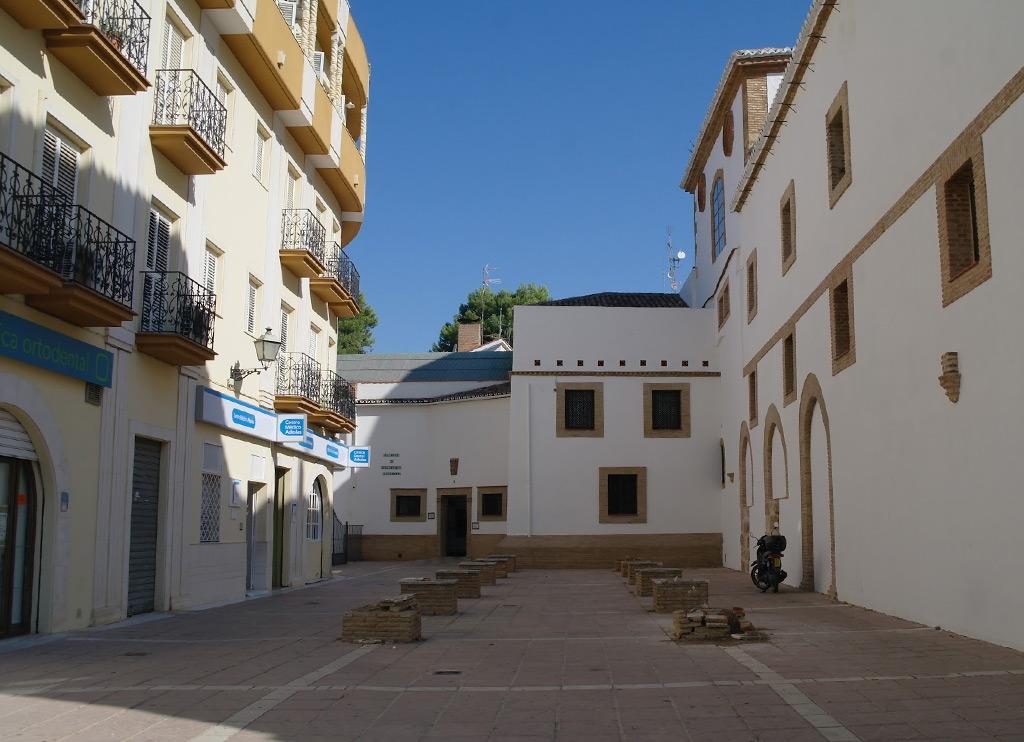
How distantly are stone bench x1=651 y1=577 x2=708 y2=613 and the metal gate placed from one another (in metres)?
7.57

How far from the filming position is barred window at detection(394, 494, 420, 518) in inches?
1478

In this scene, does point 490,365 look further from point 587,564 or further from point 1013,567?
point 1013,567

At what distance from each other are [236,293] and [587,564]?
1705 centimetres

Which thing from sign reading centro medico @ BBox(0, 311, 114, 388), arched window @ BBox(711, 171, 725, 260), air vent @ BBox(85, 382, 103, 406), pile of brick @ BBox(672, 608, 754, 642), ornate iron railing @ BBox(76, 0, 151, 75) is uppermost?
arched window @ BBox(711, 171, 725, 260)

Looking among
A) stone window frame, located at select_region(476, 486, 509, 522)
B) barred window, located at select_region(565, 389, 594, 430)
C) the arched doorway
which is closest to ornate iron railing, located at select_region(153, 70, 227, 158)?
the arched doorway

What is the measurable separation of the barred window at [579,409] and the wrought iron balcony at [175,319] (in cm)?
1833

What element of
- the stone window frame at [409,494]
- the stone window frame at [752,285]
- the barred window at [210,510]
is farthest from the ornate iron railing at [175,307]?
the stone window frame at [409,494]

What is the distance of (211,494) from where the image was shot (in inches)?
664

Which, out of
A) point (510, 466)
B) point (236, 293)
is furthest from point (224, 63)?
point (510, 466)

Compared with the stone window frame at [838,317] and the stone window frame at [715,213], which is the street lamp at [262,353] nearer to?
the stone window frame at [838,317]

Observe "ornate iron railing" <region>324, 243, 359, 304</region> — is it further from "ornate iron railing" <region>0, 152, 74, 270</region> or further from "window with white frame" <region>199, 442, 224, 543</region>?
"ornate iron railing" <region>0, 152, 74, 270</region>

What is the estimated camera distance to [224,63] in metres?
17.0

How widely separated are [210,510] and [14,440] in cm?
580

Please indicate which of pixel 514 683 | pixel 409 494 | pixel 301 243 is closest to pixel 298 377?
pixel 301 243
